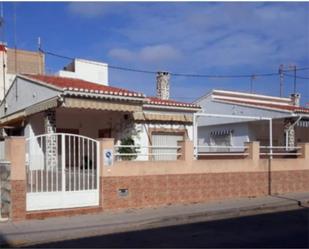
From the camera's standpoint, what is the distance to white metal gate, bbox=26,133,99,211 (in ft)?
42.7

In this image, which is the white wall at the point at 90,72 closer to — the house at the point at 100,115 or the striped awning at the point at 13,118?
the house at the point at 100,115

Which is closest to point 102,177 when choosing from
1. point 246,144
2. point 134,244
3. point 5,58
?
point 134,244

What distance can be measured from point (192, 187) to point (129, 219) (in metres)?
3.78

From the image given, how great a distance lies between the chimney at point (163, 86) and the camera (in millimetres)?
27438

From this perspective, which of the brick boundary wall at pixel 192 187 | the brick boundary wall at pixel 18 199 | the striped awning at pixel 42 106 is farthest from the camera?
the striped awning at pixel 42 106

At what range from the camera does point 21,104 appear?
20.9m

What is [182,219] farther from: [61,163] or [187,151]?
[61,163]

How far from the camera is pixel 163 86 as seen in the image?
27500 millimetres

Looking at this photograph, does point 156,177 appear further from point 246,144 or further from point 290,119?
point 290,119

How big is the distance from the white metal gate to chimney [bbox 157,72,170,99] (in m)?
13.6

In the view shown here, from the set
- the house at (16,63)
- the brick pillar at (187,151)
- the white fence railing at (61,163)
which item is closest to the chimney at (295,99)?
the house at (16,63)

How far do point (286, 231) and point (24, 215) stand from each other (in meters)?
6.38

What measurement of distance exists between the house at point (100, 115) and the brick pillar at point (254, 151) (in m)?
3.34

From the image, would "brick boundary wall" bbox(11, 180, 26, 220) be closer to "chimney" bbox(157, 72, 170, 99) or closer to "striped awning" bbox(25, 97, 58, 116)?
"striped awning" bbox(25, 97, 58, 116)
